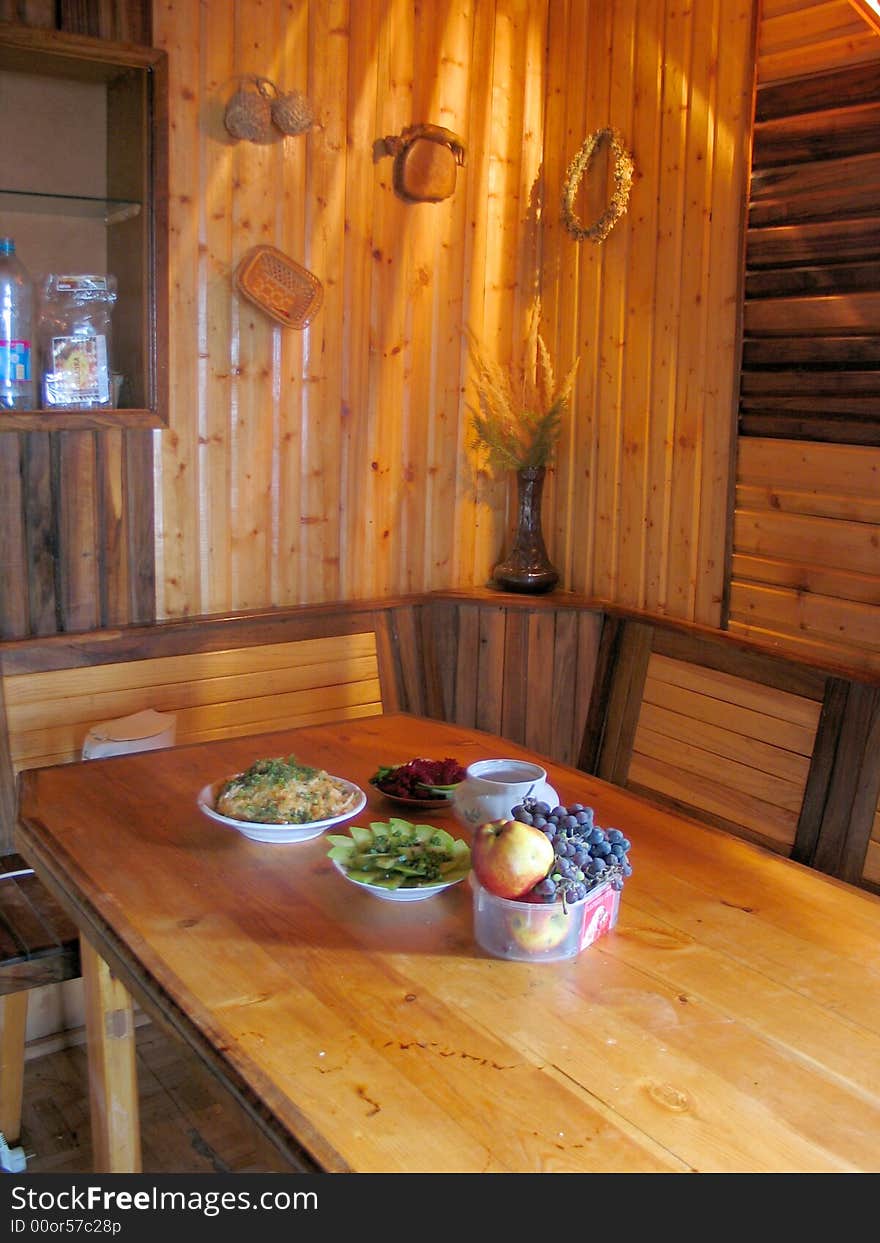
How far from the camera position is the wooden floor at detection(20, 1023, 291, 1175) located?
102 inches

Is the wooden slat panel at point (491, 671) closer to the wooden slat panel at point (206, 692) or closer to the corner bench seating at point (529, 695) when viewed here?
the corner bench seating at point (529, 695)

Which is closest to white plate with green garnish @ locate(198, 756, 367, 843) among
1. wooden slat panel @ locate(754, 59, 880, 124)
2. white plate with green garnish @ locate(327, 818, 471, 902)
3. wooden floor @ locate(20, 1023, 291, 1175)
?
white plate with green garnish @ locate(327, 818, 471, 902)

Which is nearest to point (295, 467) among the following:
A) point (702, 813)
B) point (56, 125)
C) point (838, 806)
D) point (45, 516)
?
point (45, 516)

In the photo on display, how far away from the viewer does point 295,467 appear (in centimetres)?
347

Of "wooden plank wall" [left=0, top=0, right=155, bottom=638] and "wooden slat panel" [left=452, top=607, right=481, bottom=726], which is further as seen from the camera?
"wooden slat panel" [left=452, top=607, right=481, bottom=726]

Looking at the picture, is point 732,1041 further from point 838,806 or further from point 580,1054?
point 838,806

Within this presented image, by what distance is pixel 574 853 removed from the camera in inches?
62.9

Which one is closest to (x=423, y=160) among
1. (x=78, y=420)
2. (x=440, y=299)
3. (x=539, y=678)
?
(x=440, y=299)

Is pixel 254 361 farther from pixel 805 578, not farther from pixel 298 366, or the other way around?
pixel 805 578

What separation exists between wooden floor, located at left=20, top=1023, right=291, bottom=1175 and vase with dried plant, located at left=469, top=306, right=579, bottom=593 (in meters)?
1.68

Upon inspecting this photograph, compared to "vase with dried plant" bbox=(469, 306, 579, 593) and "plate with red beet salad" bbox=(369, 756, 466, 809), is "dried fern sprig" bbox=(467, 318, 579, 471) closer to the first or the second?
"vase with dried plant" bbox=(469, 306, 579, 593)

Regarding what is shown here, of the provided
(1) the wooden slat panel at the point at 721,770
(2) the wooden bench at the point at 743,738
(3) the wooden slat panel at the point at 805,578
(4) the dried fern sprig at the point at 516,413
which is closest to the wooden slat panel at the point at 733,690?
(2) the wooden bench at the point at 743,738

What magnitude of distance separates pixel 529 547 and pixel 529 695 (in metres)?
0.46

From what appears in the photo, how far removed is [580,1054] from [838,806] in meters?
1.68
